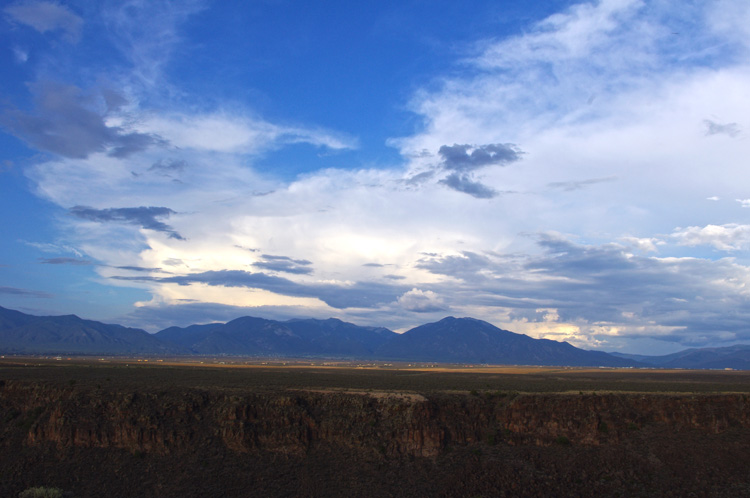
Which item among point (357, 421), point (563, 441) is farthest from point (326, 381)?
point (563, 441)

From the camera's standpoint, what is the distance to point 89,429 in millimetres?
44656

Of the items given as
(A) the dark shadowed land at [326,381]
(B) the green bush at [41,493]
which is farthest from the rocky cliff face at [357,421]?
(A) the dark shadowed land at [326,381]

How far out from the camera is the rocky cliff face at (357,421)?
43.8m

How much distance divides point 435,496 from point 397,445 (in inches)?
223

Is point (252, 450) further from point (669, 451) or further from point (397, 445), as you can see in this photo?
point (669, 451)

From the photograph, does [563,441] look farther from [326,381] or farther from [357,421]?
[326,381]

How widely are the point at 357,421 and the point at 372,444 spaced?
2.59 m

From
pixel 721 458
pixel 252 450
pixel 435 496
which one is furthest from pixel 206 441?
pixel 721 458

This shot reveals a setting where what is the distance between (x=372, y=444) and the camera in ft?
143

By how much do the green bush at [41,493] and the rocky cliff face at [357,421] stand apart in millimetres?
5893

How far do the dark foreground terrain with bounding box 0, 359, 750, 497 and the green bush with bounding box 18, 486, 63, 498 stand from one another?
1.84 meters

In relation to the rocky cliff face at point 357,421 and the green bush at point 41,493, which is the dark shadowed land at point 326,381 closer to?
the rocky cliff face at point 357,421

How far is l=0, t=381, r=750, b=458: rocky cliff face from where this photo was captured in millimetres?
43844

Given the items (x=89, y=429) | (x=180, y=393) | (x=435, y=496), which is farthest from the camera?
(x=180, y=393)
